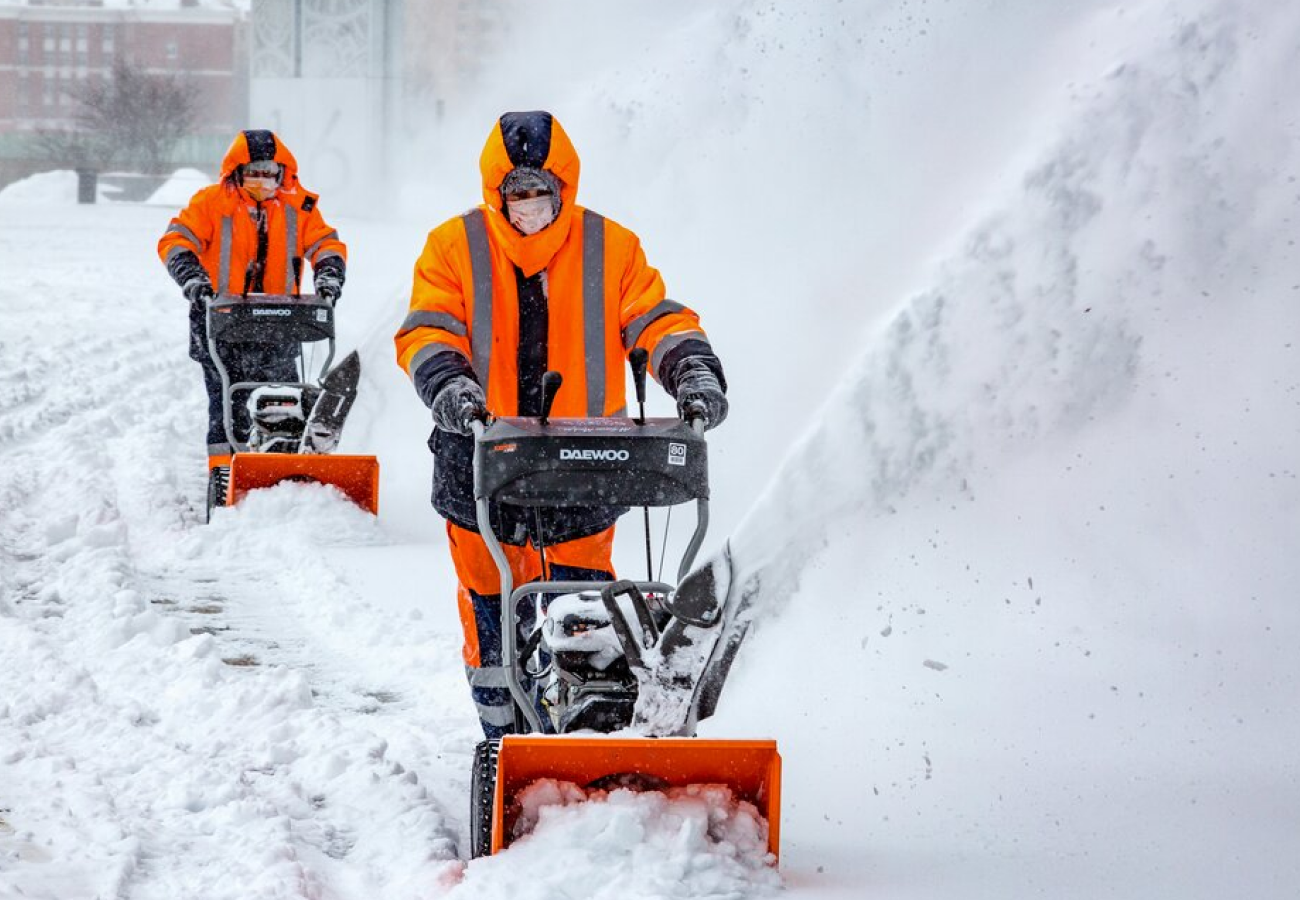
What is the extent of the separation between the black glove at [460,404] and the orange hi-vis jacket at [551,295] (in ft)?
0.70

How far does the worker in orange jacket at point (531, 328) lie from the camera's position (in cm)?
378

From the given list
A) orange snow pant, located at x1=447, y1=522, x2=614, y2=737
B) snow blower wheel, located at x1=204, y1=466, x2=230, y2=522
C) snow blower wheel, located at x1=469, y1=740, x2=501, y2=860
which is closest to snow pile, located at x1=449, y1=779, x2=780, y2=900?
snow blower wheel, located at x1=469, y1=740, x2=501, y2=860

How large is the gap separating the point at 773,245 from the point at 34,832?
5909 mm

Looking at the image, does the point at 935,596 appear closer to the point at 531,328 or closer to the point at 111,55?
the point at 531,328

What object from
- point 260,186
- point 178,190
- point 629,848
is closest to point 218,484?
point 260,186

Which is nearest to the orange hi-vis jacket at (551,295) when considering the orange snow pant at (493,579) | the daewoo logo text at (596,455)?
the orange snow pant at (493,579)

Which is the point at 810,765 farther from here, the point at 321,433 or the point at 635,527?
the point at 321,433

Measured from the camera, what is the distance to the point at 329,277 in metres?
8.23

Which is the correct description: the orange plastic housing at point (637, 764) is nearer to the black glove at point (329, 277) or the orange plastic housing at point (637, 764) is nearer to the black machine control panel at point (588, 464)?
the black machine control panel at point (588, 464)

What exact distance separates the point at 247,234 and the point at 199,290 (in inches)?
20.9

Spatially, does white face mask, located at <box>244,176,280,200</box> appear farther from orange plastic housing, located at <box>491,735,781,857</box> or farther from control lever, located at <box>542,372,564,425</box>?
orange plastic housing, located at <box>491,735,781,857</box>

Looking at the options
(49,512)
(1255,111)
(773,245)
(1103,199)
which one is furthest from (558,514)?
(773,245)

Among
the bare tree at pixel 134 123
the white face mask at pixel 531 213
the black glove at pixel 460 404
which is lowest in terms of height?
the black glove at pixel 460 404

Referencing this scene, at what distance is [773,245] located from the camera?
8.90 m
